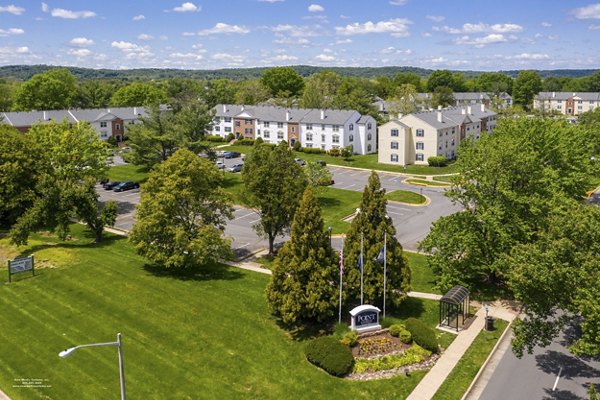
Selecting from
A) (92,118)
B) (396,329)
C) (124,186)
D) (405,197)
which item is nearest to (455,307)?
(396,329)

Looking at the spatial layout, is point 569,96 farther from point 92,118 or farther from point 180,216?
point 180,216

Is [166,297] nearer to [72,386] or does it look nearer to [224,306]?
[224,306]

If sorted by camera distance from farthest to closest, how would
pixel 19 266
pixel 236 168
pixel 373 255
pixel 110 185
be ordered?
pixel 236 168 < pixel 110 185 < pixel 19 266 < pixel 373 255

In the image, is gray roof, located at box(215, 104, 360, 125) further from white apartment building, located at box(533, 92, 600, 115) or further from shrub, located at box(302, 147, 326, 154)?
white apartment building, located at box(533, 92, 600, 115)

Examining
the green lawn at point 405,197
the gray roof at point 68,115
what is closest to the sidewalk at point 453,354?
the green lawn at point 405,197

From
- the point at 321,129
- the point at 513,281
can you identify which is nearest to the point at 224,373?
the point at 513,281

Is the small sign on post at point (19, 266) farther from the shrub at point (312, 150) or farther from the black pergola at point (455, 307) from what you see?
the shrub at point (312, 150)

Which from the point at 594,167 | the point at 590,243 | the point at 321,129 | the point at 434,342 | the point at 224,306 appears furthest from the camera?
the point at 321,129
